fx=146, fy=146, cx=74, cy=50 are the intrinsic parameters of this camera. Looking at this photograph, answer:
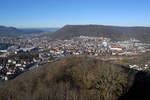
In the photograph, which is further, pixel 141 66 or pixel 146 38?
pixel 146 38

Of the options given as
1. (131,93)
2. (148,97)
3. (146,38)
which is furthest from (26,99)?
(146,38)

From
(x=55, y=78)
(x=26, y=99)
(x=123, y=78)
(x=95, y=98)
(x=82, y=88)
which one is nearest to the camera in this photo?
(x=26, y=99)

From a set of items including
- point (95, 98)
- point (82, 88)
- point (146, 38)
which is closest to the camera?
point (95, 98)

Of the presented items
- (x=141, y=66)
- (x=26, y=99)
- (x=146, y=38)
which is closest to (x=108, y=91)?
(x=26, y=99)

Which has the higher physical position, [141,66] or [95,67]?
[95,67]

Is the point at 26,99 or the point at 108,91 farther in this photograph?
the point at 108,91

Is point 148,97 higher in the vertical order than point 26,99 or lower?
lower

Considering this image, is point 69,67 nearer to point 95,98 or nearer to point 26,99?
point 95,98

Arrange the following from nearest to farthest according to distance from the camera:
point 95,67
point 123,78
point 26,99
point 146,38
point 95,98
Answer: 1. point 26,99
2. point 95,98
3. point 123,78
4. point 95,67
5. point 146,38

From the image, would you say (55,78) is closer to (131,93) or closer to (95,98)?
(95,98)
